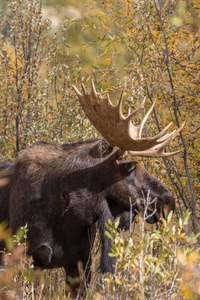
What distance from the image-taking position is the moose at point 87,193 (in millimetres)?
4438

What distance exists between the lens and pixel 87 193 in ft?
14.6

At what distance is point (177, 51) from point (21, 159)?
8.78 feet

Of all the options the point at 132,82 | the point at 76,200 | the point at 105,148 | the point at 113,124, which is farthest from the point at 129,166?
the point at 132,82

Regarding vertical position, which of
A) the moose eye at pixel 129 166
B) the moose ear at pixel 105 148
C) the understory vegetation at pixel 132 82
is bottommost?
the moose eye at pixel 129 166

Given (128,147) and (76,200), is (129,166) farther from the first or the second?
(76,200)

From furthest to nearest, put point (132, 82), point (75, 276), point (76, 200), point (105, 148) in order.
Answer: point (132, 82) < point (75, 276) < point (105, 148) < point (76, 200)

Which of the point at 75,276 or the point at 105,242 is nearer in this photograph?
the point at 105,242

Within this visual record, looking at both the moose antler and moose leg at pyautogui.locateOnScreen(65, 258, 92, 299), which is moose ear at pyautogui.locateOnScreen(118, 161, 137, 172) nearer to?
the moose antler

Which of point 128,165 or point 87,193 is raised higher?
point 128,165

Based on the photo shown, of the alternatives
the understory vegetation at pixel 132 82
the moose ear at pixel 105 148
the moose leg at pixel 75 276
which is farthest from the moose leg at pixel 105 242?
the understory vegetation at pixel 132 82

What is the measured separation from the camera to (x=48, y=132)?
6.97 m

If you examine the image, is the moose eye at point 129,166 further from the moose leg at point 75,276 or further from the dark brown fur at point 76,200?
the moose leg at point 75,276

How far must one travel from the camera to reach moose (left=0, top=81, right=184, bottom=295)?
4.44 m

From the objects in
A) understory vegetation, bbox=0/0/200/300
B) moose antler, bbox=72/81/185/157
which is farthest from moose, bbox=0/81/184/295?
understory vegetation, bbox=0/0/200/300
